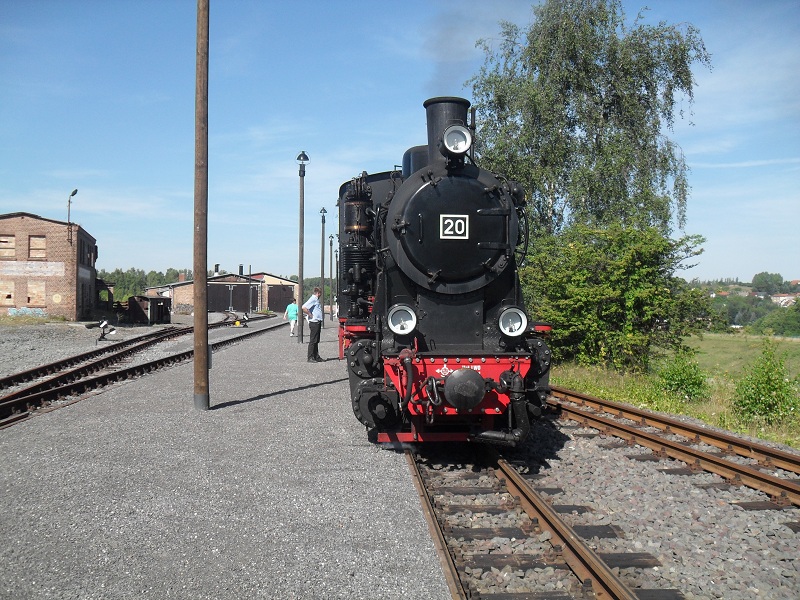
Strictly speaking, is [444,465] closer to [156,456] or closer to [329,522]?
[329,522]

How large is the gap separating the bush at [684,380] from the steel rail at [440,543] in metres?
6.91

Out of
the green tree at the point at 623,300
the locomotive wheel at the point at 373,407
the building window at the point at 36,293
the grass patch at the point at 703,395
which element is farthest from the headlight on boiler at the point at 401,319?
the building window at the point at 36,293

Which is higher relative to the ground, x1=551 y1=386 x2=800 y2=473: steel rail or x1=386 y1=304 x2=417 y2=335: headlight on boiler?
x1=386 y1=304 x2=417 y2=335: headlight on boiler

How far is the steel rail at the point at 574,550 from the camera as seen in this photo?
3408mm

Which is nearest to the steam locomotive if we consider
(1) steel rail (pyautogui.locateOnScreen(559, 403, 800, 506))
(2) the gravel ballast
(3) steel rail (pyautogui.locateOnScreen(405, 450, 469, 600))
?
(2) the gravel ballast

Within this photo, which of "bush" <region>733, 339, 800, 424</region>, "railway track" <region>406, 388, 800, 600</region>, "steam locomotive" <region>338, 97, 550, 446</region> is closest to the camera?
"railway track" <region>406, 388, 800, 600</region>

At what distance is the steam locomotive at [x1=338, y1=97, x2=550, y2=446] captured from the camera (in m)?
5.95

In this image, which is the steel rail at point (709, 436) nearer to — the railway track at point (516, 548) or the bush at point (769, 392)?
the bush at point (769, 392)

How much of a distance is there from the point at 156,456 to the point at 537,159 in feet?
53.8

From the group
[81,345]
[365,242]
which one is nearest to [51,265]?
[81,345]

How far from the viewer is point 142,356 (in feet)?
55.6

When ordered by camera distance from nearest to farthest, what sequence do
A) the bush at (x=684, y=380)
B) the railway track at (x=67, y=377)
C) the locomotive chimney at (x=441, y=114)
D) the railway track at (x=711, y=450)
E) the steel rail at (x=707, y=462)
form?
the steel rail at (x=707, y=462) → the railway track at (x=711, y=450) → the locomotive chimney at (x=441, y=114) → the railway track at (x=67, y=377) → the bush at (x=684, y=380)

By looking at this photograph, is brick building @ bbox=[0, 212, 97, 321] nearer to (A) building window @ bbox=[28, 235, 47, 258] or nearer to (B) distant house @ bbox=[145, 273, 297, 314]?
(A) building window @ bbox=[28, 235, 47, 258]

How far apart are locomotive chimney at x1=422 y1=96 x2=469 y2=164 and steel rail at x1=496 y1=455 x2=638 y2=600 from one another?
11.6 ft
